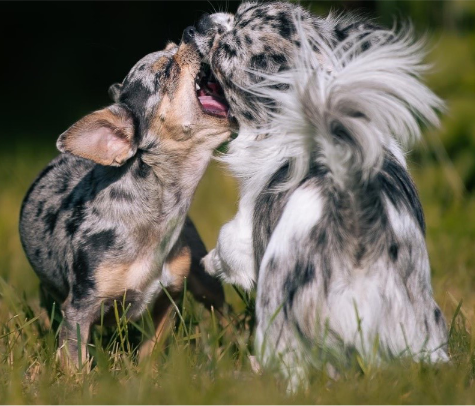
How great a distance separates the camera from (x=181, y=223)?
4.23m

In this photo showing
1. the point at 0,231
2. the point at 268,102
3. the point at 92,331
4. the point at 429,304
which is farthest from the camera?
the point at 0,231

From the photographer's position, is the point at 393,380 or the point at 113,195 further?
the point at 113,195

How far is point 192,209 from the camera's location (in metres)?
7.17

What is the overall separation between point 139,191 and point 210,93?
2.10 feet

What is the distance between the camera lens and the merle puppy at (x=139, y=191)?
13.2 feet

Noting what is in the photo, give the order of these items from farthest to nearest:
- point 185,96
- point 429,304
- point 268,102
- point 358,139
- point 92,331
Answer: point 92,331 < point 185,96 < point 268,102 < point 429,304 < point 358,139

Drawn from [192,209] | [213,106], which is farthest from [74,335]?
[192,209]

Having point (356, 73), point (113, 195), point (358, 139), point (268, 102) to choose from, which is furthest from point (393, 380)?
point (113, 195)

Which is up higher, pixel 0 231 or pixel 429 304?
pixel 429 304

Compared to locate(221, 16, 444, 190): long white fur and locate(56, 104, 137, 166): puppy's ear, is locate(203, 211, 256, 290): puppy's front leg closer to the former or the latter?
locate(221, 16, 444, 190): long white fur

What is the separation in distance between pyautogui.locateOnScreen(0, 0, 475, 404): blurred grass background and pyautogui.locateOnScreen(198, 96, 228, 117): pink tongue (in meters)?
1.03

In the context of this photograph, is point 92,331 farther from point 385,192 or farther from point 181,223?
point 385,192

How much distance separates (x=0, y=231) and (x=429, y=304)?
13.8 feet

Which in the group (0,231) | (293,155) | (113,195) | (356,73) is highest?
(356,73)
